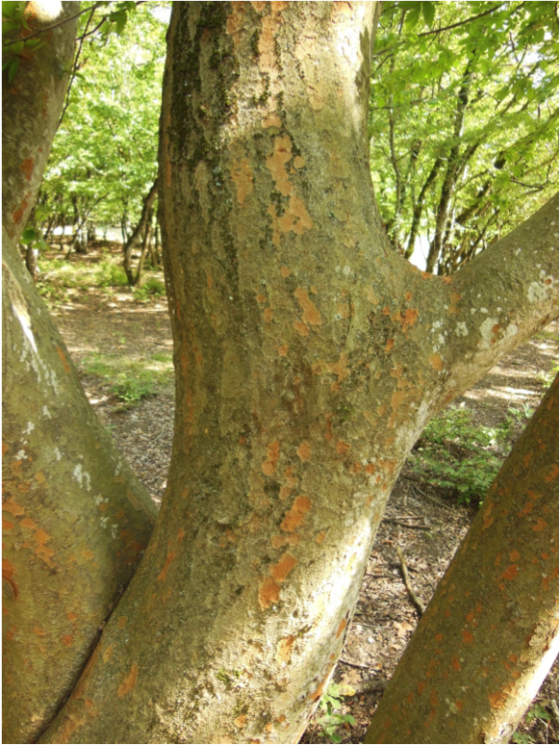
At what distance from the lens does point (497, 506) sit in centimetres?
112

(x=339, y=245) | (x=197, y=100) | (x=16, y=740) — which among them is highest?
(x=197, y=100)

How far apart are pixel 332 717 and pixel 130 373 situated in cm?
538

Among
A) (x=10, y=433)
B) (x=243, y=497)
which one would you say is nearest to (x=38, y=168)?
(x=10, y=433)

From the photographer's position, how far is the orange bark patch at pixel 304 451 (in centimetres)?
115

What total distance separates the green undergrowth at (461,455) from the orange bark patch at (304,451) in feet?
8.95

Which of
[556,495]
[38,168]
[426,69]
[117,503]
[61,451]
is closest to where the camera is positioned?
[556,495]

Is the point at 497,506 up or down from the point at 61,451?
up

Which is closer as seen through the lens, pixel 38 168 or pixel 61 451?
pixel 61 451

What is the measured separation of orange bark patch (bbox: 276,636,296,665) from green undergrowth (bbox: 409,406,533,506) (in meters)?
2.64

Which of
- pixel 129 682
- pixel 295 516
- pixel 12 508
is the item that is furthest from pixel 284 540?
pixel 12 508

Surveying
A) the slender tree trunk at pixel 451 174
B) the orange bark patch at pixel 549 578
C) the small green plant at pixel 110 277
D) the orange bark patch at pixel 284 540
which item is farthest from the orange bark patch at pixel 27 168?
the small green plant at pixel 110 277

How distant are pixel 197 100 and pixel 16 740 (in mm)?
1880

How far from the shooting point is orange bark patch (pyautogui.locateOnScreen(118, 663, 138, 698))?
47.2 inches

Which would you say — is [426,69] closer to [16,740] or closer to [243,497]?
[243,497]
